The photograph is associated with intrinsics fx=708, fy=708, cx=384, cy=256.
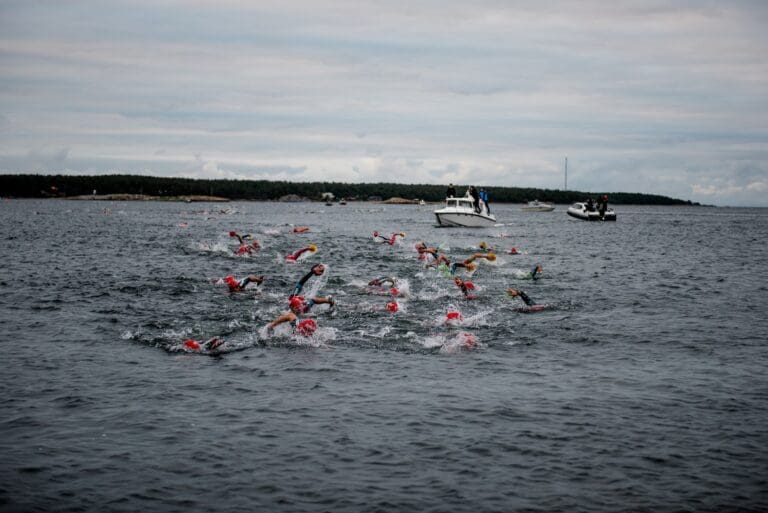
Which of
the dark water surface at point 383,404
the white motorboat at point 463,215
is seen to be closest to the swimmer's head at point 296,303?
the dark water surface at point 383,404

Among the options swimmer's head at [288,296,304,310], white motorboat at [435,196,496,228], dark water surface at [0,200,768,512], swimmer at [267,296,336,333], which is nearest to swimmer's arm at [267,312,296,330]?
swimmer at [267,296,336,333]

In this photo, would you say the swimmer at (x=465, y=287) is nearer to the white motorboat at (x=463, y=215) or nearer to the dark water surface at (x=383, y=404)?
the dark water surface at (x=383, y=404)

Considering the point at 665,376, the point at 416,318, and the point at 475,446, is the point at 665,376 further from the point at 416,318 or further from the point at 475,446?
the point at 416,318

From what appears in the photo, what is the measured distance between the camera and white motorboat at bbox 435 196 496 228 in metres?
59.7

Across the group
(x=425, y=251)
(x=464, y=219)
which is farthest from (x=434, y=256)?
(x=464, y=219)

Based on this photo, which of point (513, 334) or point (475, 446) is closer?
point (475, 446)

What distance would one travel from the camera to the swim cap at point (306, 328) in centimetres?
1585

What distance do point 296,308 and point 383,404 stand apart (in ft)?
20.2

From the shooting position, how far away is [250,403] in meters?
11.3

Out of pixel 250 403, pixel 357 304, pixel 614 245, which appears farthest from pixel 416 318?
pixel 614 245

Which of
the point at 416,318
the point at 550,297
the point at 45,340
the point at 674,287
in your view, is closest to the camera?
the point at 45,340

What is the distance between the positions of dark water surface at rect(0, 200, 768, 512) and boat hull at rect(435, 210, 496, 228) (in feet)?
120

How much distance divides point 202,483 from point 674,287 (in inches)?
852

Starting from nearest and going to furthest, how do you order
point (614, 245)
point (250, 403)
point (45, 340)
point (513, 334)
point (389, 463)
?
point (389, 463) < point (250, 403) < point (45, 340) < point (513, 334) < point (614, 245)
